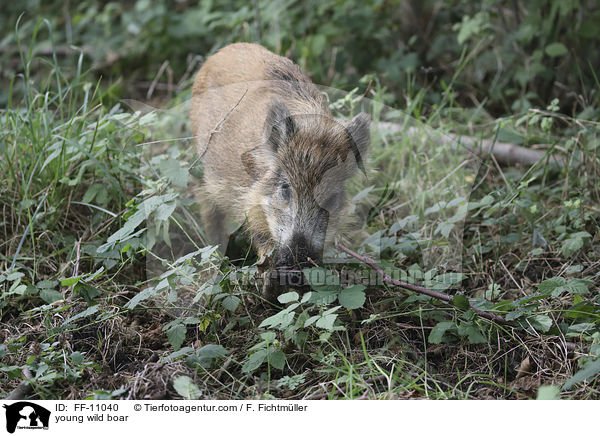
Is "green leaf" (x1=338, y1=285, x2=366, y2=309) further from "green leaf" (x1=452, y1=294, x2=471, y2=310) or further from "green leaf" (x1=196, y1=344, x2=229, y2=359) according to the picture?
"green leaf" (x1=196, y1=344, x2=229, y2=359)

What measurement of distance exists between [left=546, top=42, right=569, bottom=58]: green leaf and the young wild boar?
2494mm

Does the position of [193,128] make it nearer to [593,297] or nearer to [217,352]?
[217,352]

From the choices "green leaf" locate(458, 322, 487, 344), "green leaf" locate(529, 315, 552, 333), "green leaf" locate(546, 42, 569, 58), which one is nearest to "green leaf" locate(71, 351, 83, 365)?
"green leaf" locate(458, 322, 487, 344)

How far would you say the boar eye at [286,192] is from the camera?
3920 mm

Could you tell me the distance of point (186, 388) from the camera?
3002 millimetres

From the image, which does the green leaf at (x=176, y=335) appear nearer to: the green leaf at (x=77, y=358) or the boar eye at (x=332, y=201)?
the green leaf at (x=77, y=358)

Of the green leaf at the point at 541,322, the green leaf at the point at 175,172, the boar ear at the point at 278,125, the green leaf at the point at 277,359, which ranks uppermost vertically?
the boar ear at the point at 278,125

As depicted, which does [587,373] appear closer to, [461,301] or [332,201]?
[461,301]

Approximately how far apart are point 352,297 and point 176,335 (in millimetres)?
981

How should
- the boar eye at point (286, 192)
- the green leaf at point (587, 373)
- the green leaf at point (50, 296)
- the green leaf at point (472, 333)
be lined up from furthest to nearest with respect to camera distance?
the boar eye at point (286, 192)
the green leaf at point (50, 296)
the green leaf at point (472, 333)
the green leaf at point (587, 373)

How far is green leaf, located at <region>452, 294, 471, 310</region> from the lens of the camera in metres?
3.39

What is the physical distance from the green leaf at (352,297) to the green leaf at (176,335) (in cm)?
88

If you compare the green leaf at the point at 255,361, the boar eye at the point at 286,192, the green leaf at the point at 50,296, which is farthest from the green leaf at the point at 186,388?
the boar eye at the point at 286,192

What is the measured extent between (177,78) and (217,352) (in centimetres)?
493
